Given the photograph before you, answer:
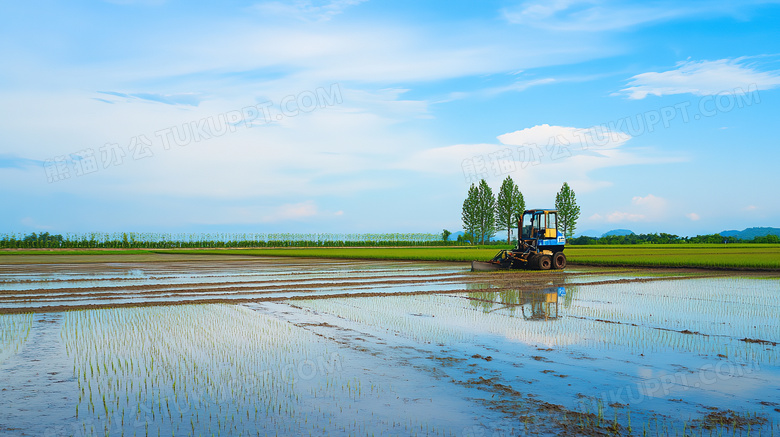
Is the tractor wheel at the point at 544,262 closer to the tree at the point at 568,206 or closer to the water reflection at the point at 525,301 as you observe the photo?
the water reflection at the point at 525,301

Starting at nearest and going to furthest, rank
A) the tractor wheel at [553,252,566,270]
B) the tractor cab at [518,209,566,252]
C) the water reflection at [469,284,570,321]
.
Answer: the water reflection at [469,284,570,321] < the tractor cab at [518,209,566,252] < the tractor wheel at [553,252,566,270]

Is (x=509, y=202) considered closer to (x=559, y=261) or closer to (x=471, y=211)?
(x=471, y=211)

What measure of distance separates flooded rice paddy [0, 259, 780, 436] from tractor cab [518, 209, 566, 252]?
944 cm

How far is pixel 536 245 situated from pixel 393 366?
18648mm

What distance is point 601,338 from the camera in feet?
31.8

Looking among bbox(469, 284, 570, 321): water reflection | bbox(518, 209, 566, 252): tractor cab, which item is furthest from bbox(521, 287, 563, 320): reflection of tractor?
bbox(518, 209, 566, 252): tractor cab

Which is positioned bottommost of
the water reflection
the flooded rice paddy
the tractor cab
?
the flooded rice paddy

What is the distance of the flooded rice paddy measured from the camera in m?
5.64

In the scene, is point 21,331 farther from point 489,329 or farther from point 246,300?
point 489,329

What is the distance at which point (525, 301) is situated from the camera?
48.2 ft

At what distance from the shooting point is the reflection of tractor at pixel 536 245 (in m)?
24.9

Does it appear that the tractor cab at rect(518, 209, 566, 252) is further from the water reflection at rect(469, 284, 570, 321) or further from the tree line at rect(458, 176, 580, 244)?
the tree line at rect(458, 176, 580, 244)

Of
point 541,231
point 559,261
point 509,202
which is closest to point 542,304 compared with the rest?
point 541,231

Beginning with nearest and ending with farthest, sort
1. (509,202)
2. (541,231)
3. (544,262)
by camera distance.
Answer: (541,231) → (544,262) → (509,202)
